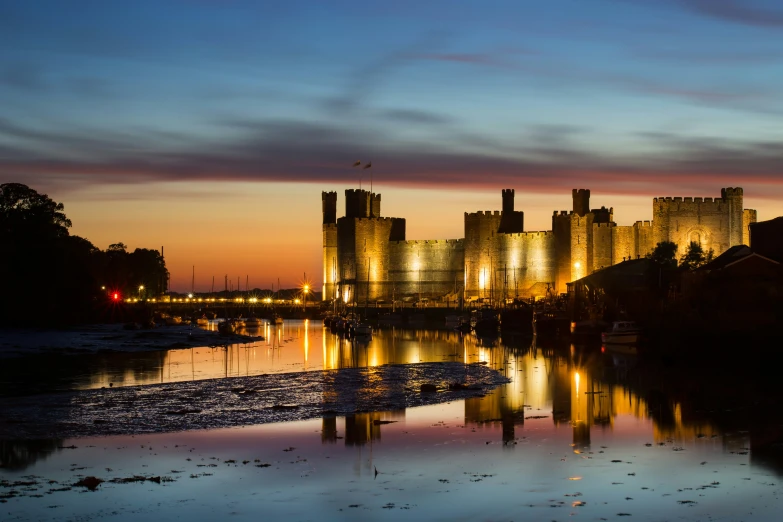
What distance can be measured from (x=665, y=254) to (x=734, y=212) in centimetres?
552

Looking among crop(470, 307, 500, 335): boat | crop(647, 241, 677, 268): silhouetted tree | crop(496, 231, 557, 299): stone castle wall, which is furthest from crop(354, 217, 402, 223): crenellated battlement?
crop(647, 241, 677, 268): silhouetted tree

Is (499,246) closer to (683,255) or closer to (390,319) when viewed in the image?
(390,319)

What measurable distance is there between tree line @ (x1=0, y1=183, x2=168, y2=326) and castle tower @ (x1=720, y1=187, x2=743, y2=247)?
32145 millimetres

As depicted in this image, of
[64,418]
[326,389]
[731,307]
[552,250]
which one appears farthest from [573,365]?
[552,250]

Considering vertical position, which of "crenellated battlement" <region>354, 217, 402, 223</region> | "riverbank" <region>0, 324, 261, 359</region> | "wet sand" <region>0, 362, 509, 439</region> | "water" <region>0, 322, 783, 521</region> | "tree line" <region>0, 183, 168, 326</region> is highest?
"crenellated battlement" <region>354, 217, 402, 223</region>

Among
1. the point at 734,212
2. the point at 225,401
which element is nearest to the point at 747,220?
the point at 734,212

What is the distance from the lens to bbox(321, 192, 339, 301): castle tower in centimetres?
7812

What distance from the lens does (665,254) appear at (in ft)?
175

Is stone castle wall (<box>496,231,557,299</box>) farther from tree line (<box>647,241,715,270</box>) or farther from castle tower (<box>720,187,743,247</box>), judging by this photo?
castle tower (<box>720,187,743,247</box>)

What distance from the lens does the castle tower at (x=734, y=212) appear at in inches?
2197

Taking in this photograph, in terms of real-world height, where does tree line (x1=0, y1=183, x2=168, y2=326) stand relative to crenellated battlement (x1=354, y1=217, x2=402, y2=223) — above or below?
below

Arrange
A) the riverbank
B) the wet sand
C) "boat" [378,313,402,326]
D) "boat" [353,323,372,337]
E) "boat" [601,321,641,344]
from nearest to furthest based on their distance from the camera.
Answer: the wet sand < the riverbank < "boat" [601,321,641,344] < "boat" [353,323,372,337] < "boat" [378,313,402,326]

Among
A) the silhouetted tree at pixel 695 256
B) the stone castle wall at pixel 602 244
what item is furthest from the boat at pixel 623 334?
the stone castle wall at pixel 602 244

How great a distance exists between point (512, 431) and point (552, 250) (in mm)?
50564
